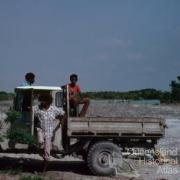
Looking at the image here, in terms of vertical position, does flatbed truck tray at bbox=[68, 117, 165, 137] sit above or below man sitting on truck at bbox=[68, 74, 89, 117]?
below

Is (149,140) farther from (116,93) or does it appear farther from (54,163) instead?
(116,93)

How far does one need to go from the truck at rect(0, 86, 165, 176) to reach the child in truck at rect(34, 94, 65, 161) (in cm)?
19

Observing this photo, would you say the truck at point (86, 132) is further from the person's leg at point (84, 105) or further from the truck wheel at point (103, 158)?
the person's leg at point (84, 105)

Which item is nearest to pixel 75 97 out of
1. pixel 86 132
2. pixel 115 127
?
pixel 86 132

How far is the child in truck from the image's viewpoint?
12.9 m

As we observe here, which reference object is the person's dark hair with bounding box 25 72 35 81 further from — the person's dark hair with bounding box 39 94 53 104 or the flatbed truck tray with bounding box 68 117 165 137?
the flatbed truck tray with bounding box 68 117 165 137

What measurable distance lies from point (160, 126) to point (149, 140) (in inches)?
21.0

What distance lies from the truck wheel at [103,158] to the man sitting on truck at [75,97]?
3.31 feet

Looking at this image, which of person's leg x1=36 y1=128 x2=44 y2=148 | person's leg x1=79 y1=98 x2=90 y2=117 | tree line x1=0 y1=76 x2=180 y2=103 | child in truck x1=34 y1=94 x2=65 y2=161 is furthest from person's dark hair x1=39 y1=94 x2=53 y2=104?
tree line x1=0 y1=76 x2=180 y2=103

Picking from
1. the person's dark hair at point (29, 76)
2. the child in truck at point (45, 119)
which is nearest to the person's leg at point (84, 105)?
the child in truck at point (45, 119)

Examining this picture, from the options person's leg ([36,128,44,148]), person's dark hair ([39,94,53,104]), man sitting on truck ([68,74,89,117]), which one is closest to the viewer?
person's leg ([36,128,44,148])

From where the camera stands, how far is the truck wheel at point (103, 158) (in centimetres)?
1352

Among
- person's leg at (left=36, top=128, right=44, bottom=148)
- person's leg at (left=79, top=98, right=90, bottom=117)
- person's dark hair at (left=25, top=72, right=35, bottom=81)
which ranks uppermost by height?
person's dark hair at (left=25, top=72, right=35, bottom=81)

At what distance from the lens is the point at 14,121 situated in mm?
13125
